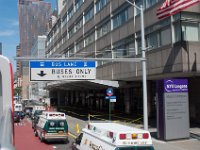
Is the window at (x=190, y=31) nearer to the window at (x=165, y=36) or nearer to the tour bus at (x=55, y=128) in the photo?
the window at (x=165, y=36)

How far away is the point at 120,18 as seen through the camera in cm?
3841

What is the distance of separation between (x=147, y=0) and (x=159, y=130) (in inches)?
534

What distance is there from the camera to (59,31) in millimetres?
77688

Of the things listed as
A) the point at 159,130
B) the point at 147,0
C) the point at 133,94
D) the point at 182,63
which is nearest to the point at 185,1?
the point at 182,63

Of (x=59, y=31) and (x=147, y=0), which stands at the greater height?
(x=59, y=31)

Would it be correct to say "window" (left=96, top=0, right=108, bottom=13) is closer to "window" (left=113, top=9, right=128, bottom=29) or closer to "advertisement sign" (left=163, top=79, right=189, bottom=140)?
"window" (left=113, top=9, right=128, bottom=29)

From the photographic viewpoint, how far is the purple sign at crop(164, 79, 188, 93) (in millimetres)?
21859

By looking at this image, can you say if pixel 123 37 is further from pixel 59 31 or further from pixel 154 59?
pixel 59 31

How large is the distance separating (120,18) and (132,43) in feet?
16.1

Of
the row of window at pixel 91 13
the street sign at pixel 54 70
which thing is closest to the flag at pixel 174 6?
the street sign at pixel 54 70

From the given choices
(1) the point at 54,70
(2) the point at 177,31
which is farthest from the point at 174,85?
(1) the point at 54,70

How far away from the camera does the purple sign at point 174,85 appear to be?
21.9 metres

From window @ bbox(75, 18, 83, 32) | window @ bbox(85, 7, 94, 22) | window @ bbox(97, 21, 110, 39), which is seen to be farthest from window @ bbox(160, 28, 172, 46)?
window @ bbox(75, 18, 83, 32)

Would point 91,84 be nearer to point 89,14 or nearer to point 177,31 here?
point 89,14
